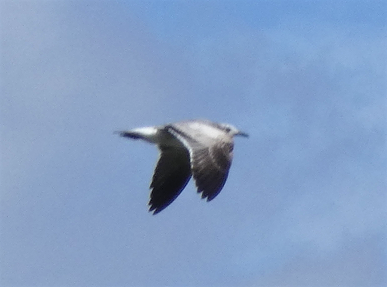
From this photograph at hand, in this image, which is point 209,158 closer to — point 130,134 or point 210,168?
point 210,168

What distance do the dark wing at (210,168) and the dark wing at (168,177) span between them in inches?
127

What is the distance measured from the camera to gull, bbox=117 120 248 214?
27219 millimetres

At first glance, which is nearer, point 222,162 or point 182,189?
point 222,162

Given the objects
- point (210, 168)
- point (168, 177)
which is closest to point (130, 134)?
point (168, 177)

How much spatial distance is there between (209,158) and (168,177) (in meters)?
3.75

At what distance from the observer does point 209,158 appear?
27422mm

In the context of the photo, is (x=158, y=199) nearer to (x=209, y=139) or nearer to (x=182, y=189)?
(x=182, y=189)

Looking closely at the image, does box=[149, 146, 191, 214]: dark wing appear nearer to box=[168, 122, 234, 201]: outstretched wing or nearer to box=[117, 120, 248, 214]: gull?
box=[117, 120, 248, 214]: gull

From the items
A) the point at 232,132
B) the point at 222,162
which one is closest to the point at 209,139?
the point at 222,162

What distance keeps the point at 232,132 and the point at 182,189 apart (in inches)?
61.3

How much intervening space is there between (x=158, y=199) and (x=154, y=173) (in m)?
0.53

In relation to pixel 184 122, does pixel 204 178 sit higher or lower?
lower

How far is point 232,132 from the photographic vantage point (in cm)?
3075

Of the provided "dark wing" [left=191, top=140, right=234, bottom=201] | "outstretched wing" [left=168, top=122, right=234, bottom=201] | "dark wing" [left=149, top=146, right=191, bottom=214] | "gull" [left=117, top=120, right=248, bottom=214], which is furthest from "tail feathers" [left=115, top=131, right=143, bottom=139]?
"dark wing" [left=191, top=140, right=234, bottom=201]
